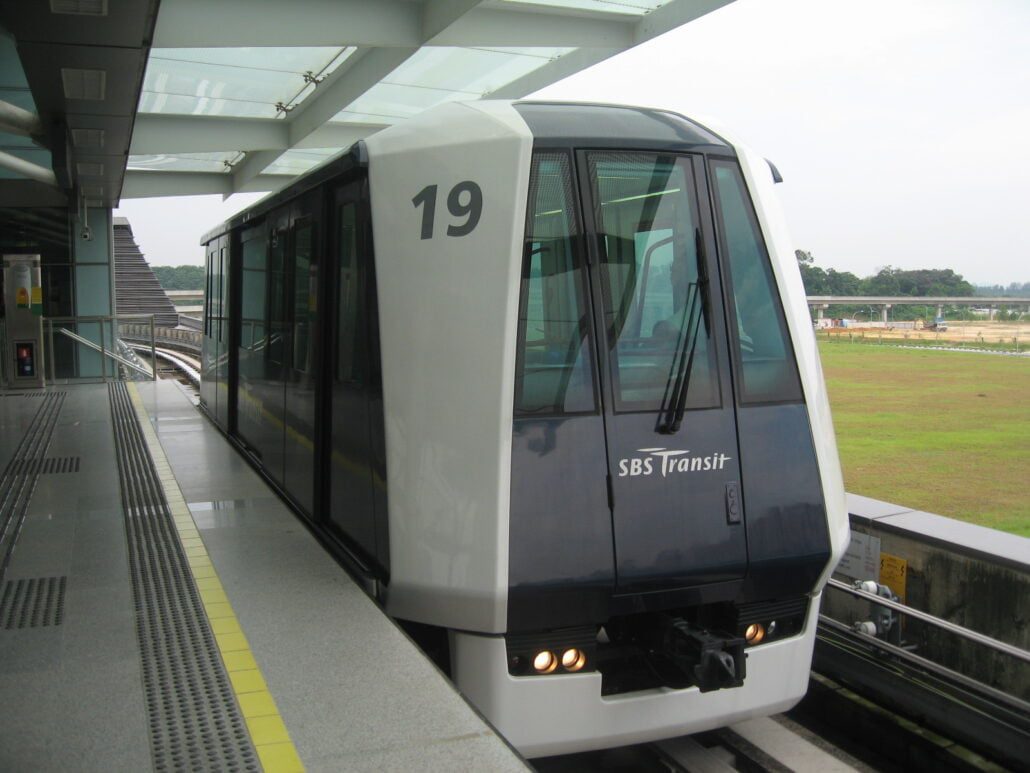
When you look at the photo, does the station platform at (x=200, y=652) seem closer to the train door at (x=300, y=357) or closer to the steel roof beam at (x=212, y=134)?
the train door at (x=300, y=357)

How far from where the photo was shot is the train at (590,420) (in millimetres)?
4086

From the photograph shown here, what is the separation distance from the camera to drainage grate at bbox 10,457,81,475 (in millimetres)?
8641

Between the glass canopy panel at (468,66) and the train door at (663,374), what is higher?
the glass canopy panel at (468,66)

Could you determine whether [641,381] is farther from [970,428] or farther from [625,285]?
[970,428]

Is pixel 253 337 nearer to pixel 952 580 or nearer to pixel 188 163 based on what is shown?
pixel 952 580

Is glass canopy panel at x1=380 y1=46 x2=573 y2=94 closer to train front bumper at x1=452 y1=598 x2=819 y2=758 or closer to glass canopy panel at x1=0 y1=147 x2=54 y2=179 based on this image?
Result: glass canopy panel at x1=0 y1=147 x2=54 y2=179

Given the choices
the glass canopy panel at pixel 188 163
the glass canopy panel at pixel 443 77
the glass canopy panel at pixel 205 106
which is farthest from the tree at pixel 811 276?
the glass canopy panel at pixel 188 163

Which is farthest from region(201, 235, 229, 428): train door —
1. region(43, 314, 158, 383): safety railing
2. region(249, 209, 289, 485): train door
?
region(43, 314, 158, 383): safety railing

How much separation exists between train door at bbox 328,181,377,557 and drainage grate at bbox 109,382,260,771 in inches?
34.6

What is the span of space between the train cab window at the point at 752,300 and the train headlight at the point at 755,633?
→ 1.02m

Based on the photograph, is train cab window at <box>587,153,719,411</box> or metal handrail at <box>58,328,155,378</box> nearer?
train cab window at <box>587,153,719,411</box>

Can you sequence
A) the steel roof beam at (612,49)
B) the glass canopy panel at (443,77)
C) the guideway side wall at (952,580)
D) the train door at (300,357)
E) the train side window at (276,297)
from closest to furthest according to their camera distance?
the guideway side wall at (952,580) < the train door at (300,357) < the train side window at (276,297) < the steel roof beam at (612,49) < the glass canopy panel at (443,77)

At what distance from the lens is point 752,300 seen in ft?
15.2

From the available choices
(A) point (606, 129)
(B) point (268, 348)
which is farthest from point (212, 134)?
(A) point (606, 129)
